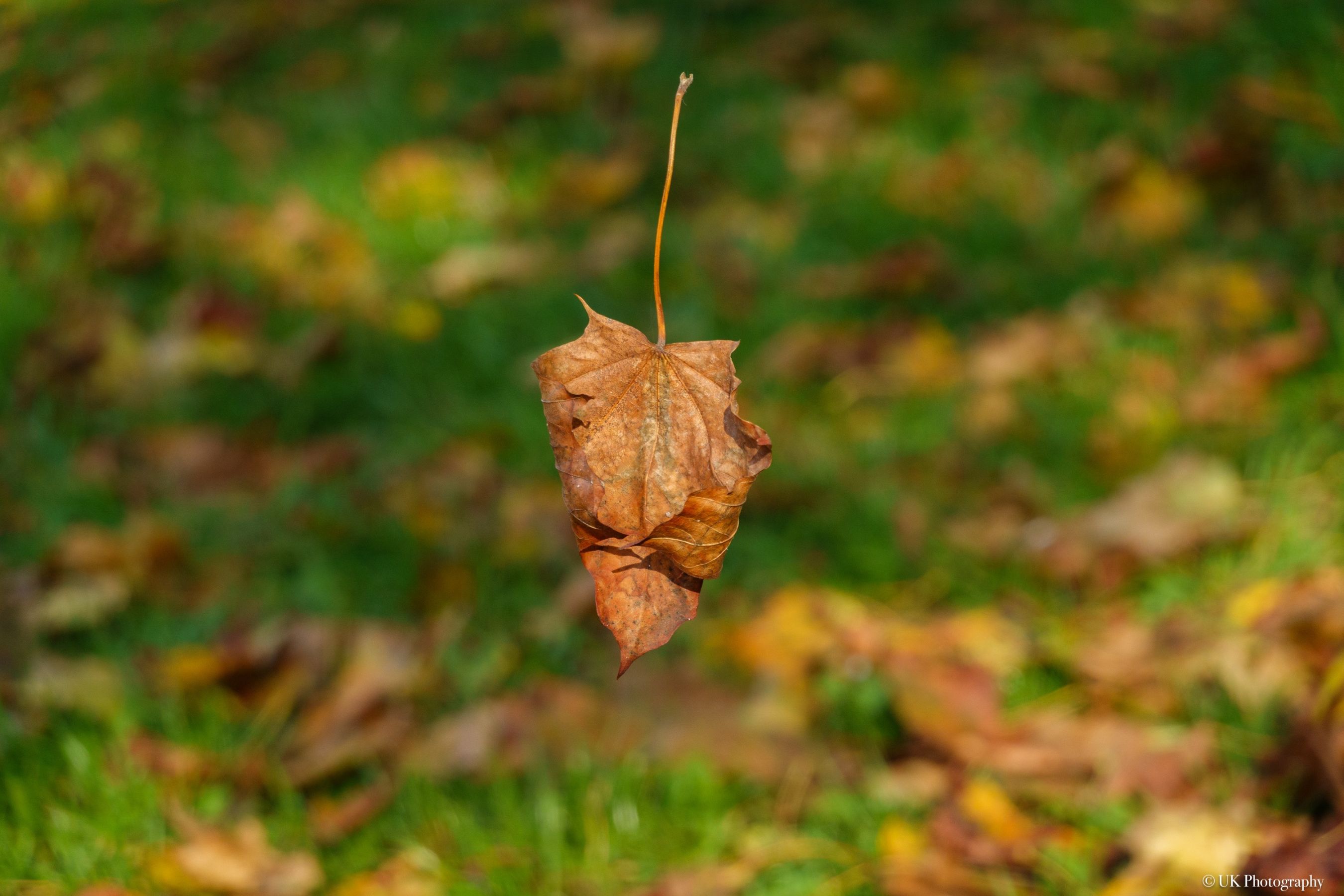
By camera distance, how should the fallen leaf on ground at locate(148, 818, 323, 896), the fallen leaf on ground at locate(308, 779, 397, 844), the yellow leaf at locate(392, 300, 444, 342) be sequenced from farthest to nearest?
the yellow leaf at locate(392, 300, 444, 342)
the fallen leaf on ground at locate(308, 779, 397, 844)
the fallen leaf on ground at locate(148, 818, 323, 896)

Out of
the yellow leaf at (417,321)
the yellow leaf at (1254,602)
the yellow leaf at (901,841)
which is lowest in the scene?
the yellow leaf at (901,841)

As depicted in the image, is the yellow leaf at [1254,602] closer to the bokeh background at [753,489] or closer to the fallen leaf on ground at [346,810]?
the bokeh background at [753,489]

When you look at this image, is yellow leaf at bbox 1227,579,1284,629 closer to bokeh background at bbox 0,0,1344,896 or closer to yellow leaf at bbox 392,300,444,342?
bokeh background at bbox 0,0,1344,896

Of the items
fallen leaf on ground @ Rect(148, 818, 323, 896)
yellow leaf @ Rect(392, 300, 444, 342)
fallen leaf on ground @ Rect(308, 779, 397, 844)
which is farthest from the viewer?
yellow leaf @ Rect(392, 300, 444, 342)

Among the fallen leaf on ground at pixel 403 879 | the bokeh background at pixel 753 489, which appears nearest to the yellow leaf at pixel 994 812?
the bokeh background at pixel 753 489

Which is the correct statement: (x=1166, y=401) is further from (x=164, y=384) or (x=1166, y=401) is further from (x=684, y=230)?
(x=164, y=384)

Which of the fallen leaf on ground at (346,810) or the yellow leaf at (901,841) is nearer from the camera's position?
the yellow leaf at (901,841)

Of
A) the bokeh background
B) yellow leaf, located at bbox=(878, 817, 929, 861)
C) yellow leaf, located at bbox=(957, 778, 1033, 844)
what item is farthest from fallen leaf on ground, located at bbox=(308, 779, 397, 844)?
yellow leaf, located at bbox=(957, 778, 1033, 844)

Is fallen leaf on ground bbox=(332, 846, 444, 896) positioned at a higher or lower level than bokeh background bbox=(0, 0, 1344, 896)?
lower

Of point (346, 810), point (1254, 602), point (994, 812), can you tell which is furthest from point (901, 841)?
point (346, 810)
